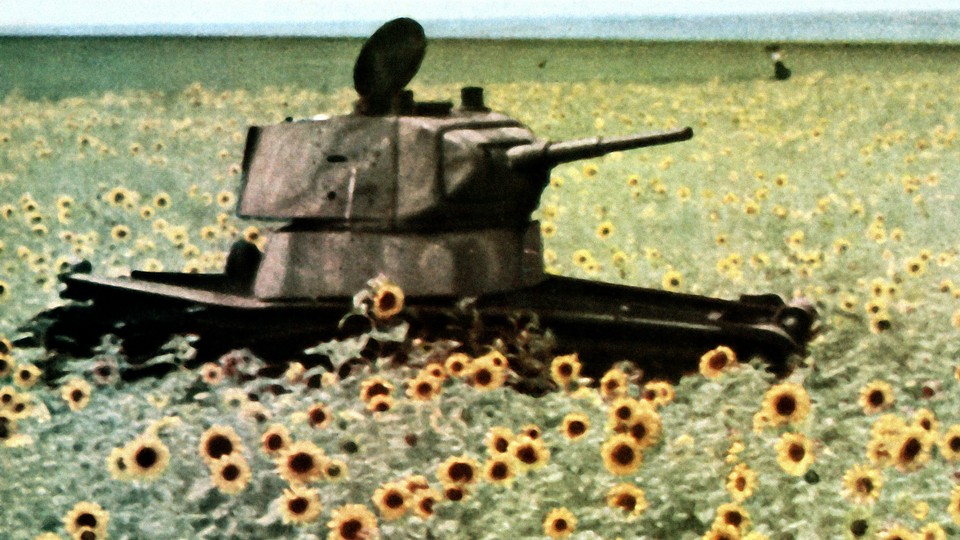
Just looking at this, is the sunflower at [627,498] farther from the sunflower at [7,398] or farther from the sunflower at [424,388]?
the sunflower at [7,398]

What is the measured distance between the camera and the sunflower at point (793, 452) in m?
3.16

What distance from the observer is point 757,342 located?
4895 mm

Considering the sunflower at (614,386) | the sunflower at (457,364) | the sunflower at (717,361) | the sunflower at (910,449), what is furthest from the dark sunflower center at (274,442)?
the sunflower at (910,449)

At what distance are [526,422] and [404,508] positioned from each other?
1076 mm

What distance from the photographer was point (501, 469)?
331 cm

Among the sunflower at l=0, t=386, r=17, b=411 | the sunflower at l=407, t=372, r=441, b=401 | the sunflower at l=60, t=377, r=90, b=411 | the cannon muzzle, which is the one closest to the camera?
the sunflower at l=407, t=372, r=441, b=401

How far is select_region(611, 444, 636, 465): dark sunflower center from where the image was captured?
10.9 ft

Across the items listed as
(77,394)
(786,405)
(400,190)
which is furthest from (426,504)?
(400,190)

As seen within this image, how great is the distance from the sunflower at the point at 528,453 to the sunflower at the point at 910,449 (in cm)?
95

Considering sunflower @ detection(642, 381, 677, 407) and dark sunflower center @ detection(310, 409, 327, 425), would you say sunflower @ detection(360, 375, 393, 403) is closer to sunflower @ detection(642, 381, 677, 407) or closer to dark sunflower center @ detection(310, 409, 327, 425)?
dark sunflower center @ detection(310, 409, 327, 425)

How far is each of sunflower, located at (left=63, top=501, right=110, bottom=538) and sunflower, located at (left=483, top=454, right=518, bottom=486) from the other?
107 cm

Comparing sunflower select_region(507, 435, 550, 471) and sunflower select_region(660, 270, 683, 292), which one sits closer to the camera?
sunflower select_region(507, 435, 550, 471)

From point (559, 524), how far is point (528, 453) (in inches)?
12.2

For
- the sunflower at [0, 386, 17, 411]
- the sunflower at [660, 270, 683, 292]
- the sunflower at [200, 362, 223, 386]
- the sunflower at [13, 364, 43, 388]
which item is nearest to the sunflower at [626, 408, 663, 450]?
the sunflower at [200, 362, 223, 386]
